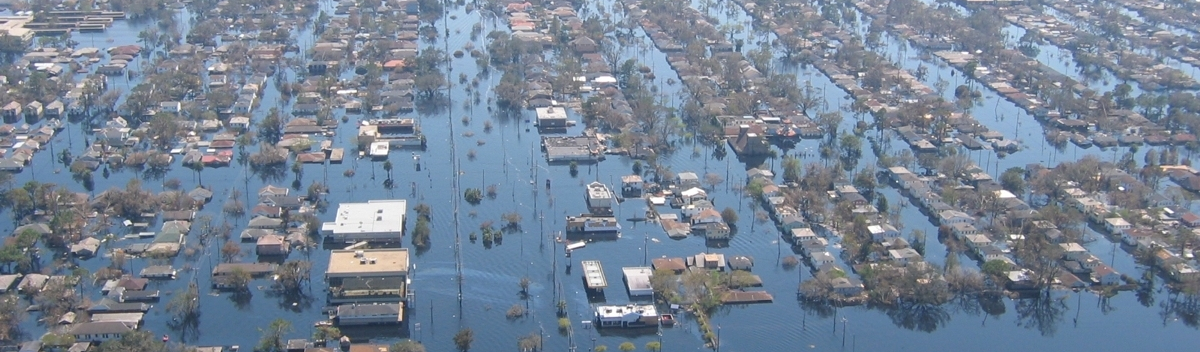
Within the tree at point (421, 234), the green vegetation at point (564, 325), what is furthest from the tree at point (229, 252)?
the green vegetation at point (564, 325)

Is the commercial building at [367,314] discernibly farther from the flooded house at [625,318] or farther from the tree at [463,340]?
the flooded house at [625,318]

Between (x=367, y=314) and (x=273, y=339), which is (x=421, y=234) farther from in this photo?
(x=273, y=339)

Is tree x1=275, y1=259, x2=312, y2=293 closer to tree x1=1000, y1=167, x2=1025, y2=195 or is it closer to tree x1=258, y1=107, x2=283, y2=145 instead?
tree x1=258, y1=107, x2=283, y2=145

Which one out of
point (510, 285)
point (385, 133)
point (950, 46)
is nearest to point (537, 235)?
point (510, 285)

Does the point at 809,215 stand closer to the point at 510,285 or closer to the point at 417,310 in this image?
the point at 510,285

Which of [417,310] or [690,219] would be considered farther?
[690,219]


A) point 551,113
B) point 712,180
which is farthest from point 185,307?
point 551,113

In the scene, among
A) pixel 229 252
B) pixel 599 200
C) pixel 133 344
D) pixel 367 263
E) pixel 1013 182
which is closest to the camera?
pixel 133 344
